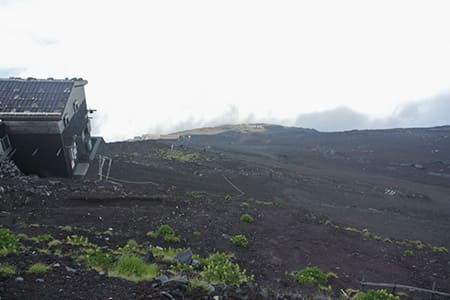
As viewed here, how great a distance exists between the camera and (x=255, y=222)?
16359 mm

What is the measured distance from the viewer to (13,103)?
818 inches

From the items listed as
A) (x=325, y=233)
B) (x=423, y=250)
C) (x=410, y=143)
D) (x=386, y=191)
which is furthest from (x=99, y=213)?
(x=410, y=143)

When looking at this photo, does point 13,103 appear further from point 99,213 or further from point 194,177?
point 194,177

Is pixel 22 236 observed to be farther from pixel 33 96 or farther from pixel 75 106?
pixel 75 106

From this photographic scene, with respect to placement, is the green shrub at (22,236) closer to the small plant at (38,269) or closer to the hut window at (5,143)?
the small plant at (38,269)

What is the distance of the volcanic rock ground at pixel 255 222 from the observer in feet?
31.2

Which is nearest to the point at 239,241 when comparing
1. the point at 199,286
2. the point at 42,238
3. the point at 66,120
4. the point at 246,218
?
the point at 246,218

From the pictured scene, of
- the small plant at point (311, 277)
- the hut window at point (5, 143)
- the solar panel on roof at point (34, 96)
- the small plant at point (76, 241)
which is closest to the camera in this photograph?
the small plant at point (76, 241)

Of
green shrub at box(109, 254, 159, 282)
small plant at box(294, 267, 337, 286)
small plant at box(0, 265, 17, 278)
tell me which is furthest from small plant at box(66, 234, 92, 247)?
small plant at box(294, 267, 337, 286)

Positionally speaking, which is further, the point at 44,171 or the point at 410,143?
the point at 410,143

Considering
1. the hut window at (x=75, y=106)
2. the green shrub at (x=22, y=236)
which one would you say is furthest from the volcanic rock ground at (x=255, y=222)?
the hut window at (x=75, y=106)

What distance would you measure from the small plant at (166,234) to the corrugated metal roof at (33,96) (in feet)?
41.3

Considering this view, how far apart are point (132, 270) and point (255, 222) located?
34.5 feet

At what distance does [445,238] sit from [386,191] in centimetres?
1591
